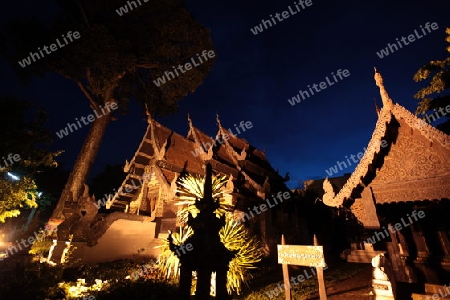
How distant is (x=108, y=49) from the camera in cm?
1354

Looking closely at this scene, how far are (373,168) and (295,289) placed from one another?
491 centimetres

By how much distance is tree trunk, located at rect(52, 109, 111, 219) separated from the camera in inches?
472

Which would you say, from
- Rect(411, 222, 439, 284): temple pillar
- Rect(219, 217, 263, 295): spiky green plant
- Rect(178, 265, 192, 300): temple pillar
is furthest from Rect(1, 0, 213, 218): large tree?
Rect(411, 222, 439, 284): temple pillar

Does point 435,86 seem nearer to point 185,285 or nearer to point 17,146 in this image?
point 185,285

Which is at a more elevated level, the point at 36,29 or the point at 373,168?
the point at 36,29

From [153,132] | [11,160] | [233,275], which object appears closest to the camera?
[233,275]

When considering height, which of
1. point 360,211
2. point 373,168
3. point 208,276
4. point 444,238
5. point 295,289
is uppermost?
point 373,168

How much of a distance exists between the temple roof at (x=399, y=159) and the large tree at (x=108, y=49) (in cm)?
1114

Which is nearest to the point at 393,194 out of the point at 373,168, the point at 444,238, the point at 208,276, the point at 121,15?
the point at 373,168

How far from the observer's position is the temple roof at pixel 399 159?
459 cm

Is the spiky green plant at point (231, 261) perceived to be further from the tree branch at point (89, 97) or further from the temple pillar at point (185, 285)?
the tree branch at point (89, 97)

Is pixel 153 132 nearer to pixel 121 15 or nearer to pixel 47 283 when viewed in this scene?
pixel 47 283

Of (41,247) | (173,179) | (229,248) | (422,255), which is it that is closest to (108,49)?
(173,179)

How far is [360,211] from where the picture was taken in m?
5.27
